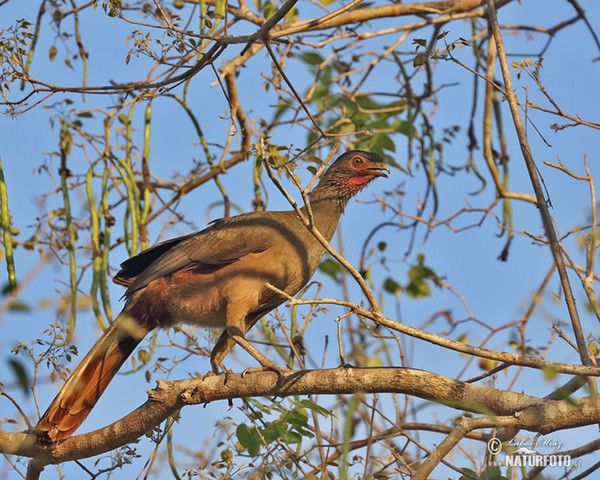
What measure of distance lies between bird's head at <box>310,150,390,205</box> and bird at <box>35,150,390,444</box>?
0.35 meters

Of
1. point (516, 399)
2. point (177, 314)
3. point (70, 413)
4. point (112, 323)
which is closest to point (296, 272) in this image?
point (177, 314)

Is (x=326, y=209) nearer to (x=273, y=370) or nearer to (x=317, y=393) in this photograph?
(x=273, y=370)

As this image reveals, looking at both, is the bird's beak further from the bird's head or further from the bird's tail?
the bird's tail

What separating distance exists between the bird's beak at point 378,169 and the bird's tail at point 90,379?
209 centimetres

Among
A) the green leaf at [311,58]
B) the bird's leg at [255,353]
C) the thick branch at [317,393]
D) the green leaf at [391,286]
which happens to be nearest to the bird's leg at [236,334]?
the bird's leg at [255,353]

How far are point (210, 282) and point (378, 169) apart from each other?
→ 5.42ft

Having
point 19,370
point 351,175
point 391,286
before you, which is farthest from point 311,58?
point 19,370

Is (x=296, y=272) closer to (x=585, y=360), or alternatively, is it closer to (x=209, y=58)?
(x=209, y=58)

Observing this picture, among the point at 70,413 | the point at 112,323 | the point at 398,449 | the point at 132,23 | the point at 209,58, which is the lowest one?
the point at 398,449

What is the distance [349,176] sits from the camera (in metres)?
5.46

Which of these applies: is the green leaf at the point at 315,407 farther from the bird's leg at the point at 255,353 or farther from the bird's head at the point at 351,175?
the bird's head at the point at 351,175

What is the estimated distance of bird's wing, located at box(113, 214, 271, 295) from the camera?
4801 mm

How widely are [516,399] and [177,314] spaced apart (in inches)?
98.3

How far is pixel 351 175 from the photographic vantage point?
17.9ft
